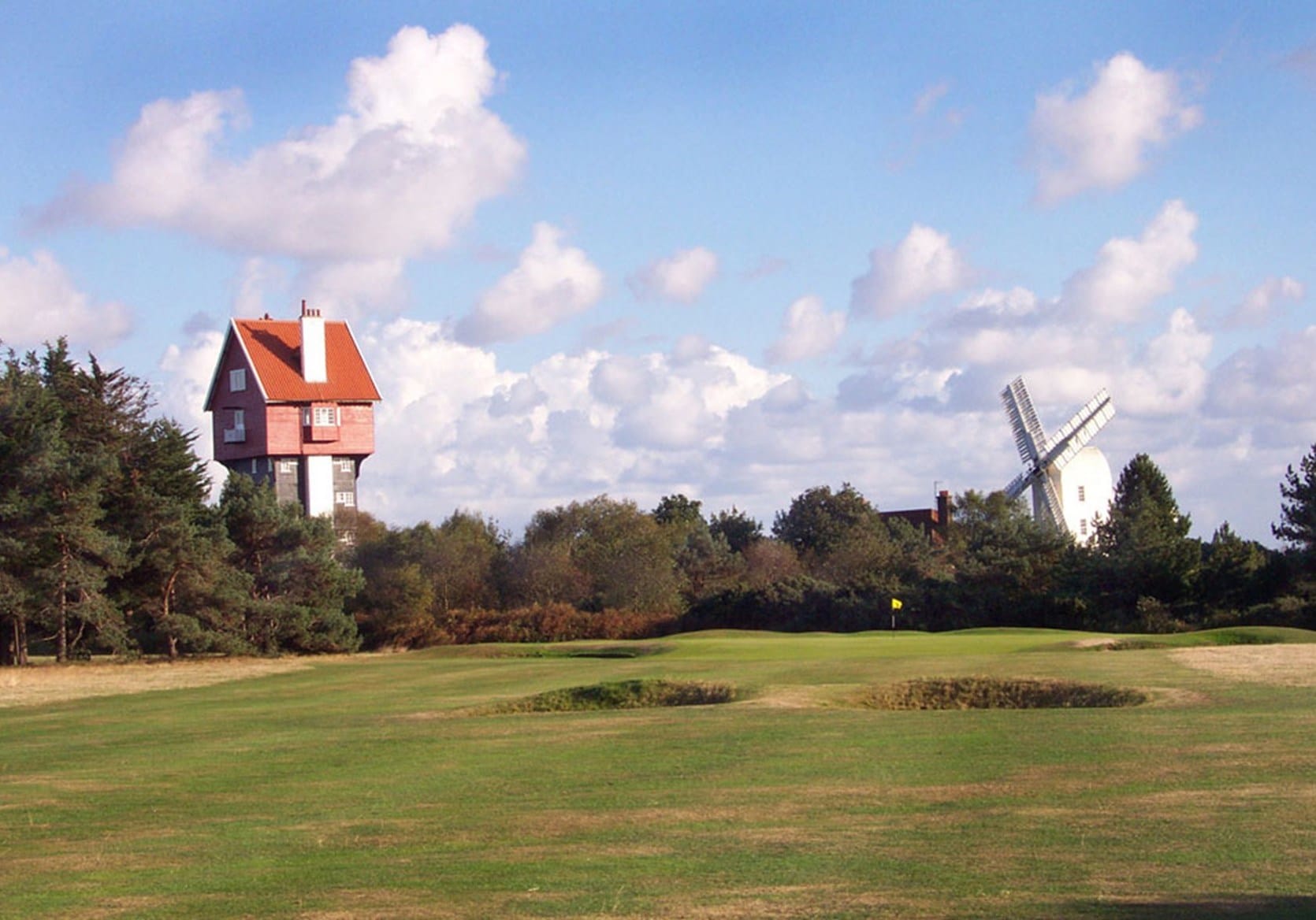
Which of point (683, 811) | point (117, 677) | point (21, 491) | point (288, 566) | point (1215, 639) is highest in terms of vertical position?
point (21, 491)

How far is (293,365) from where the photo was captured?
78.9 meters

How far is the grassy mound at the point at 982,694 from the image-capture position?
24375mm

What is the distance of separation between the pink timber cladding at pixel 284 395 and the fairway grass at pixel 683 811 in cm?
5266

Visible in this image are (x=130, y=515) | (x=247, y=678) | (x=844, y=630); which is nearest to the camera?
(x=247, y=678)

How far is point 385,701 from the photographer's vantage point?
27609mm

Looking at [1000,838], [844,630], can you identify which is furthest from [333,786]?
[844,630]

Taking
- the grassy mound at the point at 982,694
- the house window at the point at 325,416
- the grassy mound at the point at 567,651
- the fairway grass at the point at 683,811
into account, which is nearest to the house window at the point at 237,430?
the house window at the point at 325,416

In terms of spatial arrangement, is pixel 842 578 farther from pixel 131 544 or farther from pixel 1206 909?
pixel 1206 909

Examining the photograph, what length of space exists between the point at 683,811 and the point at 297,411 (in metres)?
67.9

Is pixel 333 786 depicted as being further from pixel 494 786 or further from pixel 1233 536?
pixel 1233 536

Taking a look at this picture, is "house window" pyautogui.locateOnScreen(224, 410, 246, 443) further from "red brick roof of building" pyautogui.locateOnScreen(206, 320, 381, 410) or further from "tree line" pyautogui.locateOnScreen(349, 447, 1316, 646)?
"tree line" pyautogui.locateOnScreen(349, 447, 1316, 646)

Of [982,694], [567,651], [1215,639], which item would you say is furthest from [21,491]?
[1215,639]

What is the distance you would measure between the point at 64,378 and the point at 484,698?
1512 inches

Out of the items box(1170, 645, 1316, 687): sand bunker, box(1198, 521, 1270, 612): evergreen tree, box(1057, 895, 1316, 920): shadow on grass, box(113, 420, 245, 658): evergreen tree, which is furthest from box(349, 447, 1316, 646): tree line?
box(1057, 895, 1316, 920): shadow on grass
